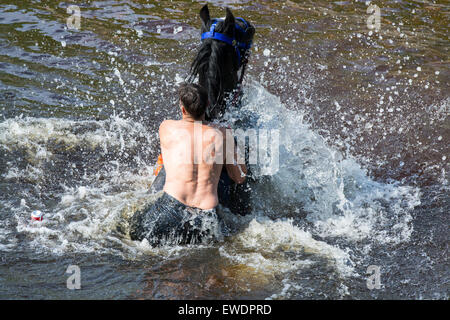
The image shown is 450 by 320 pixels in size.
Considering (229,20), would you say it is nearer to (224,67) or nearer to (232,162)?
(224,67)

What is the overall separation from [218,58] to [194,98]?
50 centimetres

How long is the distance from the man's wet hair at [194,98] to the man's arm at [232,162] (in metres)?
0.28

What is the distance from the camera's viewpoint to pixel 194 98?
4109 millimetres

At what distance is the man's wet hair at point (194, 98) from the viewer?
4.11 meters

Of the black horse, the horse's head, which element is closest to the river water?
the black horse

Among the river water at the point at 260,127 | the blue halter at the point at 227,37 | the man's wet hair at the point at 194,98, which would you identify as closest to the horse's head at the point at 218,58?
the blue halter at the point at 227,37

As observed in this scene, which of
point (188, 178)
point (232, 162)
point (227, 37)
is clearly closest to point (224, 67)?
point (227, 37)

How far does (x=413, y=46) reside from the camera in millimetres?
9039

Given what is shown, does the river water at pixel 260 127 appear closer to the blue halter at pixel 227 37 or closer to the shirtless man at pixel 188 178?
the shirtless man at pixel 188 178

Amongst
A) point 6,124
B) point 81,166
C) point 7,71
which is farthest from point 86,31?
point 81,166

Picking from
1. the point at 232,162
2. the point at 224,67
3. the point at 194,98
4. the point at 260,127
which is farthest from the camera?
the point at 260,127
